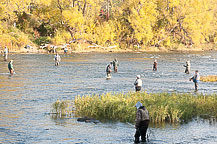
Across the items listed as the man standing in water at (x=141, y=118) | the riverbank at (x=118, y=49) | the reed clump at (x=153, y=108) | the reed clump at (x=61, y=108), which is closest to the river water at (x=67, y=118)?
the reed clump at (x=61, y=108)

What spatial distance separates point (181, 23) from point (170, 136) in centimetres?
9883

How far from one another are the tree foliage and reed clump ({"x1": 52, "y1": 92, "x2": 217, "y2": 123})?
6906 cm

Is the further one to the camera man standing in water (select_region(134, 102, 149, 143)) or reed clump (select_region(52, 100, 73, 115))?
reed clump (select_region(52, 100, 73, 115))

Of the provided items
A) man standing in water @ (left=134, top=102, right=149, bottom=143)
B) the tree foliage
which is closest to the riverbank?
the tree foliage

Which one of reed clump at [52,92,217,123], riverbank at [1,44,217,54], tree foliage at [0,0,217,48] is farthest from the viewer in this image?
tree foliage at [0,0,217,48]

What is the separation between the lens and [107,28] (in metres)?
106

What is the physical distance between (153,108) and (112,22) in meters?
90.2

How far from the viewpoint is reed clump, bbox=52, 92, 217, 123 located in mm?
22891

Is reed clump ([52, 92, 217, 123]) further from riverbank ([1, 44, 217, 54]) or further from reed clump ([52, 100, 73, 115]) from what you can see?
riverbank ([1, 44, 217, 54])

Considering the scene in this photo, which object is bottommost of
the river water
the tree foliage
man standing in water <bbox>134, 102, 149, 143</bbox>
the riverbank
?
the river water

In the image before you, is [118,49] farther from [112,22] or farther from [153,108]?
[153,108]

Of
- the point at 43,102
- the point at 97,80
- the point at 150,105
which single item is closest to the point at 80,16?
the point at 97,80

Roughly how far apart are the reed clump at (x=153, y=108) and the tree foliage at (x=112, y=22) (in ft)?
227

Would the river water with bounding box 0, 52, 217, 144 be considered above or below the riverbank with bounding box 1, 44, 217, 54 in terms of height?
below
